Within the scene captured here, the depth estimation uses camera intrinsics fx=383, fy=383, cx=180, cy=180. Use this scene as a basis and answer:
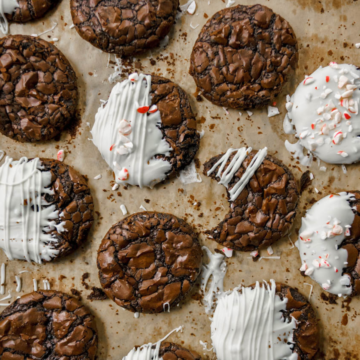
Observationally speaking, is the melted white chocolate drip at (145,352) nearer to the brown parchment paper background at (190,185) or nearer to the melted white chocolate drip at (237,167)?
the brown parchment paper background at (190,185)

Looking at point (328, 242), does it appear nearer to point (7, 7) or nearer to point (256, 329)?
point (256, 329)

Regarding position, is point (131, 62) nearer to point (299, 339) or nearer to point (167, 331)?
point (167, 331)

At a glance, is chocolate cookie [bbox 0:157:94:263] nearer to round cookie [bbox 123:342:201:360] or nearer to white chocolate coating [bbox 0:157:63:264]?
white chocolate coating [bbox 0:157:63:264]

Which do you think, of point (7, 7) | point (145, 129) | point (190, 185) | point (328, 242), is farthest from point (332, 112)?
point (7, 7)

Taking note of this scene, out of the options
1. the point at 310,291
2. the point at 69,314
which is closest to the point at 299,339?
the point at 310,291

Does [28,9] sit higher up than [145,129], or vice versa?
[28,9]
